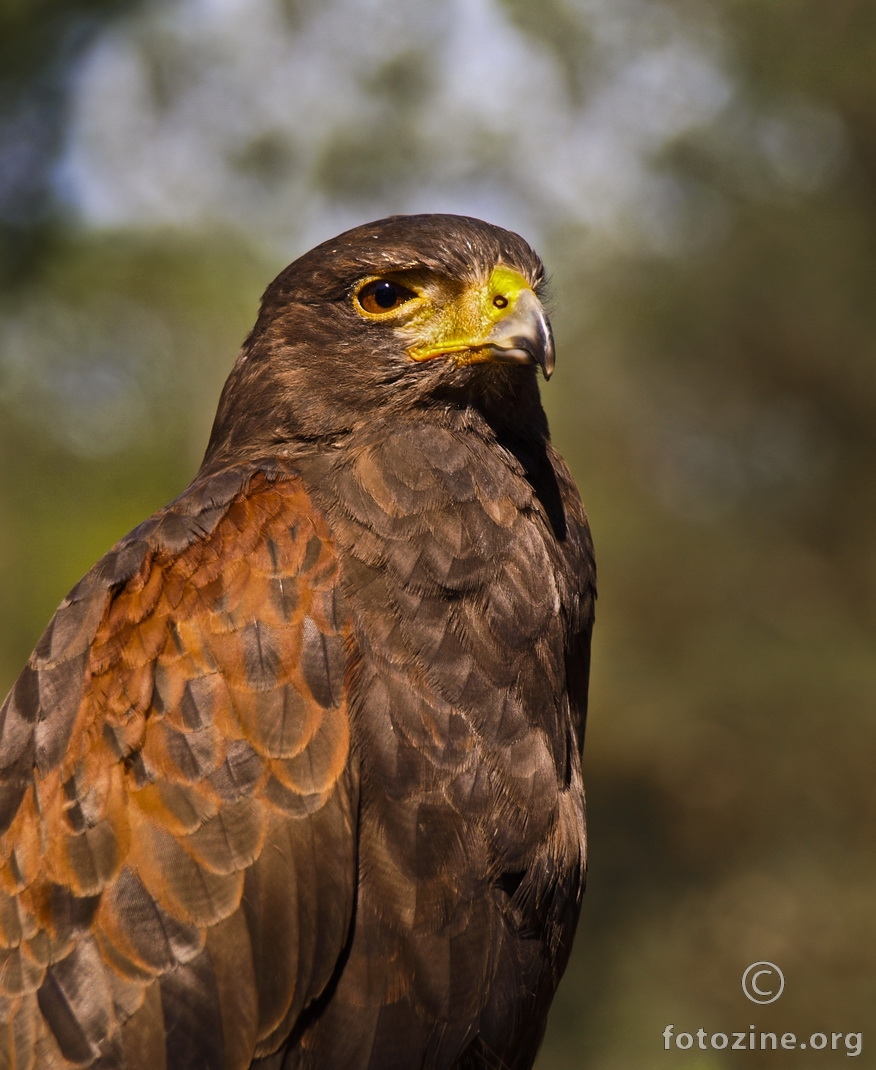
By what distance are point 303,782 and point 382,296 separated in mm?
1438

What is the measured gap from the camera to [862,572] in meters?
12.7

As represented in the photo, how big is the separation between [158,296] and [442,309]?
487 inches

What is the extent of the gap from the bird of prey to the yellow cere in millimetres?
90

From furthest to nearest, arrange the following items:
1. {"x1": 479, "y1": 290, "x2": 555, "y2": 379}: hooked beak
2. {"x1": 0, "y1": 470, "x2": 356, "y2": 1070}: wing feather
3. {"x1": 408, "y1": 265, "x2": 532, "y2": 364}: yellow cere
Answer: {"x1": 408, "y1": 265, "x2": 532, "y2": 364}: yellow cere < {"x1": 479, "y1": 290, "x2": 555, "y2": 379}: hooked beak < {"x1": 0, "y1": 470, "x2": 356, "y2": 1070}: wing feather

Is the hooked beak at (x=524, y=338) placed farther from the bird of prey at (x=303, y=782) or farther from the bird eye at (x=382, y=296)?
the bird eye at (x=382, y=296)

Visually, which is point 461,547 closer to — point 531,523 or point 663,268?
point 531,523

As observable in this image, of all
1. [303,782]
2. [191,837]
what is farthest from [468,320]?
[191,837]

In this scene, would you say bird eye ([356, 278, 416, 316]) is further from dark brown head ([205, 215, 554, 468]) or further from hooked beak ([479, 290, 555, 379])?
hooked beak ([479, 290, 555, 379])

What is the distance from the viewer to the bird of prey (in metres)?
2.77

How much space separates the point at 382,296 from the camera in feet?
11.3

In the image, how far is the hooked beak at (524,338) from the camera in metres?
3.21

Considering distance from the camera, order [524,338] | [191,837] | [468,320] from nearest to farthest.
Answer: [191,837], [524,338], [468,320]

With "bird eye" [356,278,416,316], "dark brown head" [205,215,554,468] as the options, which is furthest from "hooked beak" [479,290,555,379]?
"bird eye" [356,278,416,316]

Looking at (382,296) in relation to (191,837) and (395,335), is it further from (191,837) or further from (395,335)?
(191,837)
